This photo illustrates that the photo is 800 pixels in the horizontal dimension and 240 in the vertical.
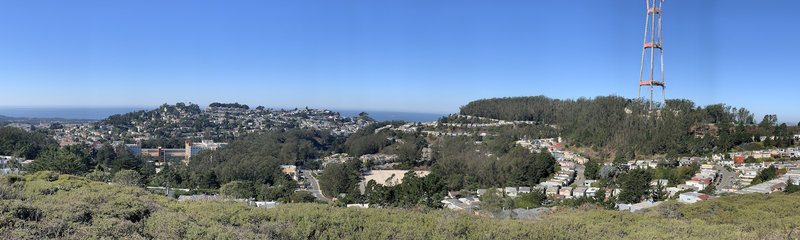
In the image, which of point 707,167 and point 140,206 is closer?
point 140,206

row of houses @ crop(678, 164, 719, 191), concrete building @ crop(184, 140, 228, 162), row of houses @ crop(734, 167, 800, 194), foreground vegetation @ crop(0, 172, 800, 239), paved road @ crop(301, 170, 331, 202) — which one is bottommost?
paved road @ crop(301, 170, 331, 202)

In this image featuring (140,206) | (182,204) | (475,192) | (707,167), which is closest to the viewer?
(140,206)

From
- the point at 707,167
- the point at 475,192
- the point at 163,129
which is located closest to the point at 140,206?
the point at 475,192

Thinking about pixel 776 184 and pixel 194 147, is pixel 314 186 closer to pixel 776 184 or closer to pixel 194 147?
pixel 194 147

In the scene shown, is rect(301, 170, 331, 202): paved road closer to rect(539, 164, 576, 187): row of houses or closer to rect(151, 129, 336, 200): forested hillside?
rect(151, 129, 336, 200): forested hillside

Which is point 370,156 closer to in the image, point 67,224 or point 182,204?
point 182,204

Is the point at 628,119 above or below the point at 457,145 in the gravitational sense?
above

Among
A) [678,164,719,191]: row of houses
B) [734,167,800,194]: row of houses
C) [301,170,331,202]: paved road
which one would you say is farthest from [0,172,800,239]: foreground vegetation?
[301,170,331,202]: paved road
